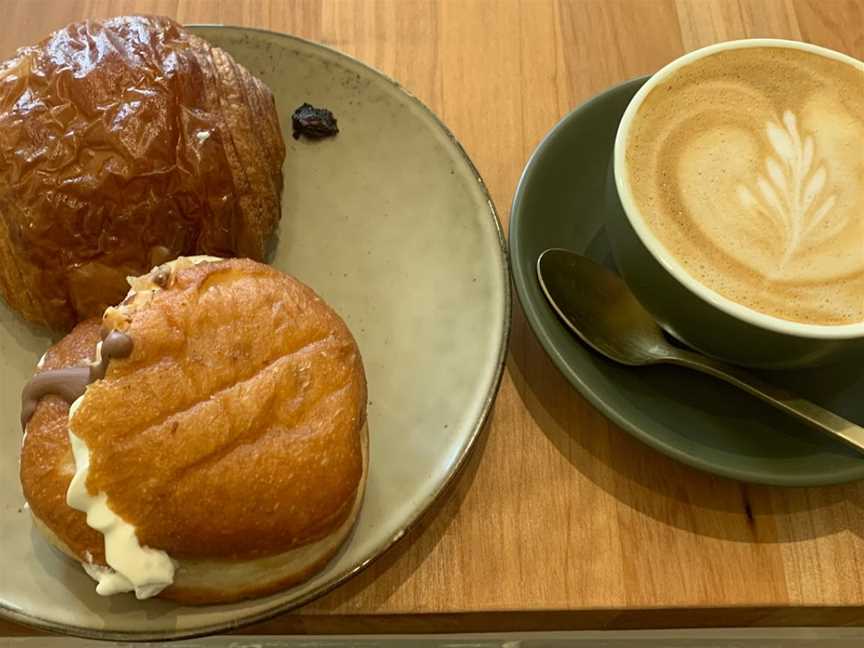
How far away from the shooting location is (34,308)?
1031 millimetres

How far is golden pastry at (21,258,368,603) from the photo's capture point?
827 mm

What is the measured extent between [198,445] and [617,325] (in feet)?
1.73

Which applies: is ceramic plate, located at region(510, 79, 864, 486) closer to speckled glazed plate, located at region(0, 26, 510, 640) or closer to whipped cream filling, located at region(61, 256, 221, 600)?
speckled glazed plate, located at region(0, 26, 510, 640)

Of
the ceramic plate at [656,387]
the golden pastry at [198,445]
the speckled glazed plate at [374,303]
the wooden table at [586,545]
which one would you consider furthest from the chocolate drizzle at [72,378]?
the ceramic plate at [656,387]

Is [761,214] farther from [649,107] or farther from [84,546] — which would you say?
[84,546]

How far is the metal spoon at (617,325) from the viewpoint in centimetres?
98

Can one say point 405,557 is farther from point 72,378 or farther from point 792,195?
point 792,195

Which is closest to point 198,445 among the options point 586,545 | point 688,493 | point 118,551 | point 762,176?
point 118,551

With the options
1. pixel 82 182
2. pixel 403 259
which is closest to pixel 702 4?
pixel 403 259

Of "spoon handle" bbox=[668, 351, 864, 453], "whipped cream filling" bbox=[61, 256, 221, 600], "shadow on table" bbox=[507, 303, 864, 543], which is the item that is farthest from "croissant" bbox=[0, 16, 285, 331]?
"spoon handle" bbox=[668, 351, 864, 453]

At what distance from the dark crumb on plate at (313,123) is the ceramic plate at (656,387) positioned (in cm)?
32

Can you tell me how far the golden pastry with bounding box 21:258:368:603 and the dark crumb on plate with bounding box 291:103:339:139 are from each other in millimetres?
366

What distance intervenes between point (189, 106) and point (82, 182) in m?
0.16

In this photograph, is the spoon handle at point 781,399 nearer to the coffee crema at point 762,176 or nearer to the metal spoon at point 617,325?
the metal spoon at point 617,325
